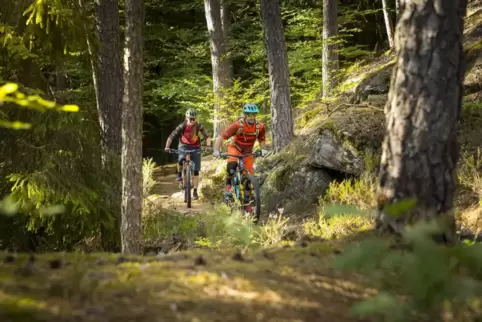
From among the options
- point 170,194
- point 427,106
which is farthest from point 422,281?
point 170,194

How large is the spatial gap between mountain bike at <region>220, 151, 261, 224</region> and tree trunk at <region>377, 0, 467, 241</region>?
5.31m

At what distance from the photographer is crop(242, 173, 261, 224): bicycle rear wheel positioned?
8.98m

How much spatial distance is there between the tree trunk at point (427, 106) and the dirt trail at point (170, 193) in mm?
7473

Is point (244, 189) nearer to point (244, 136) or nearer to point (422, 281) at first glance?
point (244, 136)

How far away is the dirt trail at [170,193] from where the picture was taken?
455 inches

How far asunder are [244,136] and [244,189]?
3.33 feet

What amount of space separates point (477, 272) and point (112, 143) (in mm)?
7297

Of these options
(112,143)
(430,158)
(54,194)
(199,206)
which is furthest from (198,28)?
(430,158)

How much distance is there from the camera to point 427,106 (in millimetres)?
3715

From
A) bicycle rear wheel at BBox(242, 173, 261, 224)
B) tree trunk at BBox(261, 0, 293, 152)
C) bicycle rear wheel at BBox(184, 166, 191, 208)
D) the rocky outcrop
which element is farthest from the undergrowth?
tree trunk at BBox(261, 0, 293, 152)

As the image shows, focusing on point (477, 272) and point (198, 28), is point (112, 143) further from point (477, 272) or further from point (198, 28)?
point (198, 28)

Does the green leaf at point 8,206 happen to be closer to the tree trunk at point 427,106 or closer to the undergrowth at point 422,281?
the undergrowth at point 422,281

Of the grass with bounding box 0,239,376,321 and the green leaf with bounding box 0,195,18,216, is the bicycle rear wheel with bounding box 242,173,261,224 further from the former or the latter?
the grass with bounding box 0,239,376,321

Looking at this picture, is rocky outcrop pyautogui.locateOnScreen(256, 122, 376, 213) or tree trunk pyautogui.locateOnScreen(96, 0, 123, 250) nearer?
tree trunk pyautogui.locateOnScreen(96, 0, 123, 250)
